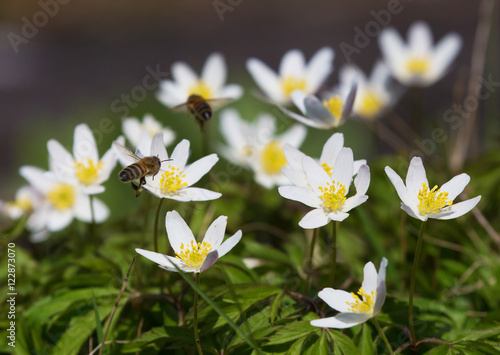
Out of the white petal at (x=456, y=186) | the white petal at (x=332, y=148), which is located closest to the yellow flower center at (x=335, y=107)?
the white petal at (x=332, y=148)

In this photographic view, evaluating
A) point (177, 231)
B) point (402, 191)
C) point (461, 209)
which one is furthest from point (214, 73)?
point (461, 209)

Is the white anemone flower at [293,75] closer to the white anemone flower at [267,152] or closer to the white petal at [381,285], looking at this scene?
the white anemone flower at [267,152]

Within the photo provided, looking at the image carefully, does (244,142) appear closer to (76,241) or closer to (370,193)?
(370,193)

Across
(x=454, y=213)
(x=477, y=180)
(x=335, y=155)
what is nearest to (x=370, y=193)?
(x=477, y=180)

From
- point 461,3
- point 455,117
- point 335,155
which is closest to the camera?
point 335,155

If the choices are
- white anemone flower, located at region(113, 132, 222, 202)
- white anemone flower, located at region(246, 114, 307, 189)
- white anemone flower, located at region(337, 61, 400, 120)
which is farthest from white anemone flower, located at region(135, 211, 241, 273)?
white anemone flower, located at region(337, 61, 400, 120)

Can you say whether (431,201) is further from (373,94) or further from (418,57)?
(418,57)
